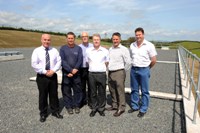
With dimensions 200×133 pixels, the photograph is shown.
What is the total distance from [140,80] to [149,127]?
1.04 m

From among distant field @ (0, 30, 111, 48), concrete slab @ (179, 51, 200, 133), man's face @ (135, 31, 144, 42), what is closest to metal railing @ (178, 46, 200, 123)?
concrete slab @ (179, 51, 200, 133)

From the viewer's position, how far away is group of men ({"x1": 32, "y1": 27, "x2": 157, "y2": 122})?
4.23 meters

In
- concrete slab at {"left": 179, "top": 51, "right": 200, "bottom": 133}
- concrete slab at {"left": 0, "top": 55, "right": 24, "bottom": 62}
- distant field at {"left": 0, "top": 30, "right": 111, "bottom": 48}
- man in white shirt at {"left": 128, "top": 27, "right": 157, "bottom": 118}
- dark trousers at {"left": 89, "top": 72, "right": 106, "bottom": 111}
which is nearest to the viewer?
concrete slab at {"left": 179, "top": 51, "right": 200, "bottom": 133}

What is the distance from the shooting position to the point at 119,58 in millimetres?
4426

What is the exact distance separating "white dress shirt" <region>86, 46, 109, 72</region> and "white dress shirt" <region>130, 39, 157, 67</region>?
2.04ft

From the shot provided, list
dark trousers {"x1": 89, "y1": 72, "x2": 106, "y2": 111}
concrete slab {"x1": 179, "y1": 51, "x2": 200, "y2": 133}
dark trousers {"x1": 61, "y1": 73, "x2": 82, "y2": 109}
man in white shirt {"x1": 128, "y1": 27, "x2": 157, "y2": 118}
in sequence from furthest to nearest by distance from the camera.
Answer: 1. dark trousers {"x1": 61, "y1": 73, "x2": 82, "y2": 109}
2. dark trousers {"x1": 89, "y1": 72, "x2": 106, "y2": 111}
3. man in white shirt {"x1": 128, "y1": 27, "x2": 157, "y2": 118}
4. concrete slab {"x1": 179, "y1": 51, "x2": 200, "y2": 133}

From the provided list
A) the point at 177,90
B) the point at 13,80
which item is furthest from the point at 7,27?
the point at 177,90

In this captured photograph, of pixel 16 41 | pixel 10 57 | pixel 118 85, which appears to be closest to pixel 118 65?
pixel 118 85

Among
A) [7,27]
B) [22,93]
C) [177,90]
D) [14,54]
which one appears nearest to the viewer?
[22,93]

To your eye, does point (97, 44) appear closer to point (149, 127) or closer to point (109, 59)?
point (109, 59)

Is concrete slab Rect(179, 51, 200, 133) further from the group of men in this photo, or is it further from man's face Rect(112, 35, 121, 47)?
man's face Rect(112, 35, 121, 47)

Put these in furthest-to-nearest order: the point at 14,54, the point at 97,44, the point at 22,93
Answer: the point at 14,54 < the point at 22,93 < the point at 97,44

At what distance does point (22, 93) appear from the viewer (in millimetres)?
6375

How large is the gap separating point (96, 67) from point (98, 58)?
0.20 m
